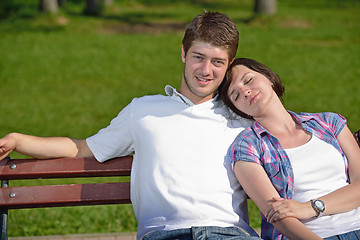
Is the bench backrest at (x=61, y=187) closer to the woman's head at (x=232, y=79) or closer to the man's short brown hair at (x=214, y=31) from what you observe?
the woman's head at (x=232, y=79)

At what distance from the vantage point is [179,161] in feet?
11.6

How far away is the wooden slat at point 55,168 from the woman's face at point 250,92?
864 millimetres

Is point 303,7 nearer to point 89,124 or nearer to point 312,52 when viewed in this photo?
point 312,52

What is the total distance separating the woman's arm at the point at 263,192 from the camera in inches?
131

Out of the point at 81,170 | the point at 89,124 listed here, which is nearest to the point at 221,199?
the point at 81,170

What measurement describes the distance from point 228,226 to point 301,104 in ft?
27.6

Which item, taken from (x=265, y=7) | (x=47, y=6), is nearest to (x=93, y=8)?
(x=47, y=6)

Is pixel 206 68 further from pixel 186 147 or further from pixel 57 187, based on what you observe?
pixel 57 187

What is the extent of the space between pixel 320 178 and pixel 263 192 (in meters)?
0.40

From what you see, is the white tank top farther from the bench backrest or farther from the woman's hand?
the bench backrest

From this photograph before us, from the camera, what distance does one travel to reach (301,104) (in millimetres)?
11578

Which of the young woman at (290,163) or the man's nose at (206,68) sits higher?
the man's nose at (206,68)

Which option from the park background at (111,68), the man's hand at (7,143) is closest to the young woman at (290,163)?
the man's hand at (7,143)

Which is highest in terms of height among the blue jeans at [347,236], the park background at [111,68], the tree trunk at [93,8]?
the blue jeans at [347,236]
